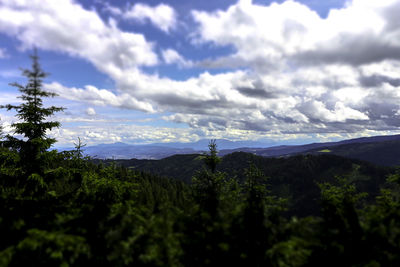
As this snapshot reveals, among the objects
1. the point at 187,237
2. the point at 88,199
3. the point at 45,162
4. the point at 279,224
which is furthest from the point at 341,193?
the point at 45,162

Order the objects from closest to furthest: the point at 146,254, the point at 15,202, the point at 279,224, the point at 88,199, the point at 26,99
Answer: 1. the point at 146,254
2. the point at 279,224
3. the point at 15,202
4. the point at 88,199
5. the point at 26,99

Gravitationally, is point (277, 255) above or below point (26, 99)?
below

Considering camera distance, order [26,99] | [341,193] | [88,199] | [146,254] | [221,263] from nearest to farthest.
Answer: [146,254] < [221,263] < [88,199] < [341,193] < [26,99]

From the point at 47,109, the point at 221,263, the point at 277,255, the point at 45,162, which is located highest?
the point at 47,109

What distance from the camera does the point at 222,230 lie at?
8.05 m

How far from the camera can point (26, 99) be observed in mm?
18188

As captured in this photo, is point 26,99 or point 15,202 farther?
point 26,99

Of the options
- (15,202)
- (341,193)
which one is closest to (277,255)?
(341,193)

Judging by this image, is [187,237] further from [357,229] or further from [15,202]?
[15,202]

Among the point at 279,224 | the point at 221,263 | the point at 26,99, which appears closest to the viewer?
the point at 221,263

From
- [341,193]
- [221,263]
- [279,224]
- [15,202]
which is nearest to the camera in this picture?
[221,263]

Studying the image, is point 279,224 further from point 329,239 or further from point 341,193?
point 341,193

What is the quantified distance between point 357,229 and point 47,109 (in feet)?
71.4

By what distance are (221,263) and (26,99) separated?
19166 millimetres
